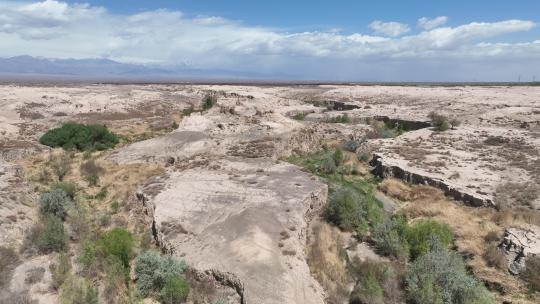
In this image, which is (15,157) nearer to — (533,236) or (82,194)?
(82,194)

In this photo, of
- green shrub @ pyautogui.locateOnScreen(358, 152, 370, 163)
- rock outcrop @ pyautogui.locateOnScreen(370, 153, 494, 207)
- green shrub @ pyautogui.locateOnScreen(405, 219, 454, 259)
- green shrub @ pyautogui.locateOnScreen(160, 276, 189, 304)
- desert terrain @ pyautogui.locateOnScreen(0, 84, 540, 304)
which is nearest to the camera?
green shrub @ pyautogui.locateOnScreen(160, 276, 189, 304)

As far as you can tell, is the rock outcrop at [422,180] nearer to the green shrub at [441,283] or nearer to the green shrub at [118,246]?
the green shrub at [441,283]

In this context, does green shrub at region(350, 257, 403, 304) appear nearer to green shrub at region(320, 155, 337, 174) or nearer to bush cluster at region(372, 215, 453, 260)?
bush cluster at region(372, 215, 453, 260)

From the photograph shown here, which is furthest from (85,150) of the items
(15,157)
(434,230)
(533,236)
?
(533,236)

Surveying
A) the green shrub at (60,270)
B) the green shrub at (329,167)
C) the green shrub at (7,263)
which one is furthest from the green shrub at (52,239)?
the green shrub at (329,167)

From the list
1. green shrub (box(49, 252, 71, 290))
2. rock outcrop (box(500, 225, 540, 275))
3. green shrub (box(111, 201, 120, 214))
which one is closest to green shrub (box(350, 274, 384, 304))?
rock outcrop (box(500, 225, 540, 275))

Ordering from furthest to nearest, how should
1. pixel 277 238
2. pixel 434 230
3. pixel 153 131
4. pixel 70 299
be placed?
pixel 153 131 < pixel 434 230 < pixel 277 238 < pixel 70 299
